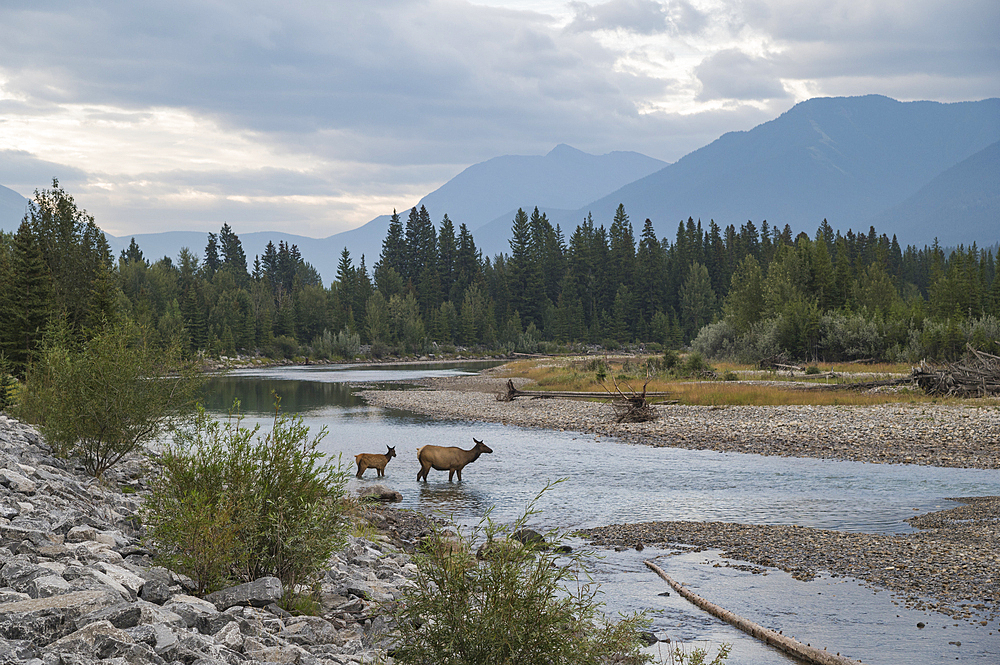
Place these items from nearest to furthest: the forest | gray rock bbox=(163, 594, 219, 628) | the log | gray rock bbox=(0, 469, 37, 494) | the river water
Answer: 1. gray rock bbox=(163, 594, 219, 628)
2. the log
3. the river water
4. gray rock bbox=(0, 469, 37, 494)
5. the forest

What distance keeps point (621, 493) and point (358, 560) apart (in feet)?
30.6

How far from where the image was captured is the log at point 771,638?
8.07m

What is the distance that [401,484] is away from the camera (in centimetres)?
2061

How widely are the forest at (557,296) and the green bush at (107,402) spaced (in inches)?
1395

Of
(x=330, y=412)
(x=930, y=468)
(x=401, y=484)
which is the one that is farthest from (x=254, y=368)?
(x=930, y=468)

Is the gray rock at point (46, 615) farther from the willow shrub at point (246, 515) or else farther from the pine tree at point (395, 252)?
the pine tree at point (395, 252)

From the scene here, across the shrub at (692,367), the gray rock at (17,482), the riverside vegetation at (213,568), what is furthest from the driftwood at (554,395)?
the gray rock at (17,482)

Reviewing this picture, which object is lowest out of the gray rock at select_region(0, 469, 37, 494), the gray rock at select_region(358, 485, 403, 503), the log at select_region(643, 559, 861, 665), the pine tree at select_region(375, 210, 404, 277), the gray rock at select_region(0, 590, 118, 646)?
the gray rock at select_region(358, 485, 403, 503)

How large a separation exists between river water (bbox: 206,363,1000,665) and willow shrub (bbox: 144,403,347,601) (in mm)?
1477

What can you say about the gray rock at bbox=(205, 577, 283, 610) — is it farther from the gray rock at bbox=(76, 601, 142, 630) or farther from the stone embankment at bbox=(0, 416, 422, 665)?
the gray rock at bbox=(76, 601, 142, 630)

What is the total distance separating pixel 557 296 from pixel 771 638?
135 m

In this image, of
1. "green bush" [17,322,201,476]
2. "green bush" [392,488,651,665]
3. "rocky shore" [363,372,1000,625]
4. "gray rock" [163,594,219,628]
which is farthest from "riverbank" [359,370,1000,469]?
"gray rock" [163,594,219,628]

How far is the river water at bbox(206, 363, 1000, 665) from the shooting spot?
29.2 feet

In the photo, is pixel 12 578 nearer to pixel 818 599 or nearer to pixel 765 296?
pixel 818 599
